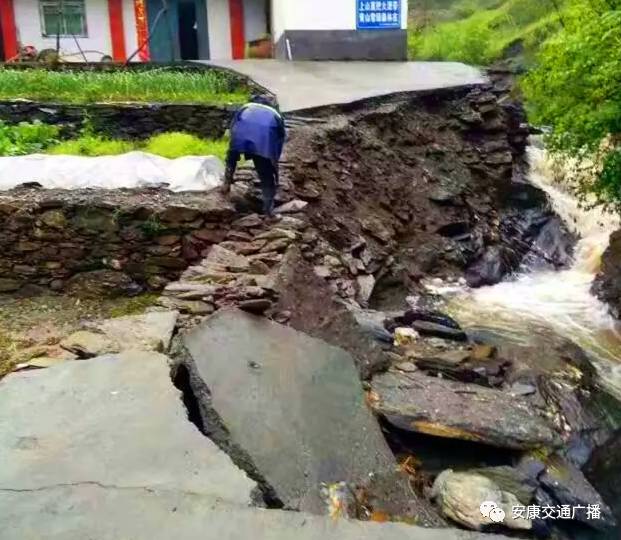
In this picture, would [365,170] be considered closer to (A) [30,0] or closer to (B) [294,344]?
(B) [294,344]

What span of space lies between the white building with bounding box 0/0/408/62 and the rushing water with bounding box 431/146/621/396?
714 cm

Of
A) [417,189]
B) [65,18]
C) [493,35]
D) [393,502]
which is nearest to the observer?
[393,502]

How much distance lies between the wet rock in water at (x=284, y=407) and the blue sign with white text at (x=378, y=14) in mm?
12948

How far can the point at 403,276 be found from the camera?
30.4 feet

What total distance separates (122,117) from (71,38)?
8.56 meters

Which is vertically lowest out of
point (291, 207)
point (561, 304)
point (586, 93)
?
point (561, 304)

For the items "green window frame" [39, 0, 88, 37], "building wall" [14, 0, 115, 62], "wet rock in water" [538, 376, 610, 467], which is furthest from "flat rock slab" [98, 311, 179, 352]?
"green window frame" [39, 0, 88, 37]

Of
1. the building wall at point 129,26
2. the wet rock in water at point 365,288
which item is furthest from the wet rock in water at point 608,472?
the building wall at point 129,26

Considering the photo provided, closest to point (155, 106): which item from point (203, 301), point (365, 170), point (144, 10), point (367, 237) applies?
point (365, 170)

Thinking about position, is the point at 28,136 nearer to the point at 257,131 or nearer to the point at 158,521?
the point at 257,131

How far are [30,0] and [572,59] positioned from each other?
1441 centimetres

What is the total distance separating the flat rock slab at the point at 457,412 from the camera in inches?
203

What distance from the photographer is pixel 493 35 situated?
3009 centimetres

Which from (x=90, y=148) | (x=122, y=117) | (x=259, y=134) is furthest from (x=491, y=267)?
(x=122, y=117)
